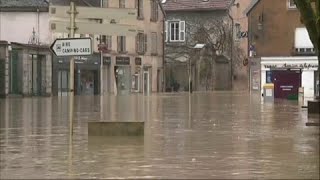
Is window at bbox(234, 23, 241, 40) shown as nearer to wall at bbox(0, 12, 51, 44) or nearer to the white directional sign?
wall at bbox(0, 12, 51, 44)

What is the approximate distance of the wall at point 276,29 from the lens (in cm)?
6394

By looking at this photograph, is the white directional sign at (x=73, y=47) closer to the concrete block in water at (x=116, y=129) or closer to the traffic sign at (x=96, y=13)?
the traffic sign at (x=96, y=13)

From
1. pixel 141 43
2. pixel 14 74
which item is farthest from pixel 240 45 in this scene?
pixel 14 74

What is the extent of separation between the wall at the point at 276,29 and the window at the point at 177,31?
2121 centimetres

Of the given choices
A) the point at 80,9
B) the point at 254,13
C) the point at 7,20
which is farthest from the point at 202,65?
the point at 80,9

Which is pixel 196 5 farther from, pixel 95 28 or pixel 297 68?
pixel 95 28

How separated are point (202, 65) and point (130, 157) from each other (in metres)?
71.9

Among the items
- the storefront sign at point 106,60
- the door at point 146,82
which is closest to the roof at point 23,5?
the storefront sign at point 106,60

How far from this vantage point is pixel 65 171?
1021 cm

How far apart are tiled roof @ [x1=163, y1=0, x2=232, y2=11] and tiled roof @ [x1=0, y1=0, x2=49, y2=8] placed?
30.3 m

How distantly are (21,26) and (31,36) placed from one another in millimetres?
1163

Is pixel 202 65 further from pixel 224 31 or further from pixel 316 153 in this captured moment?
pixel 316 153

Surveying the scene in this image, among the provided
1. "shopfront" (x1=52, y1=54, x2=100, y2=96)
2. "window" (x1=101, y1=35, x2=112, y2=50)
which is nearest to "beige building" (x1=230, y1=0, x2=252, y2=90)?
"window" (x1=101, y1=35, x2=112, y2=50)

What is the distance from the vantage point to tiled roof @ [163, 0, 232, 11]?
86.8m
